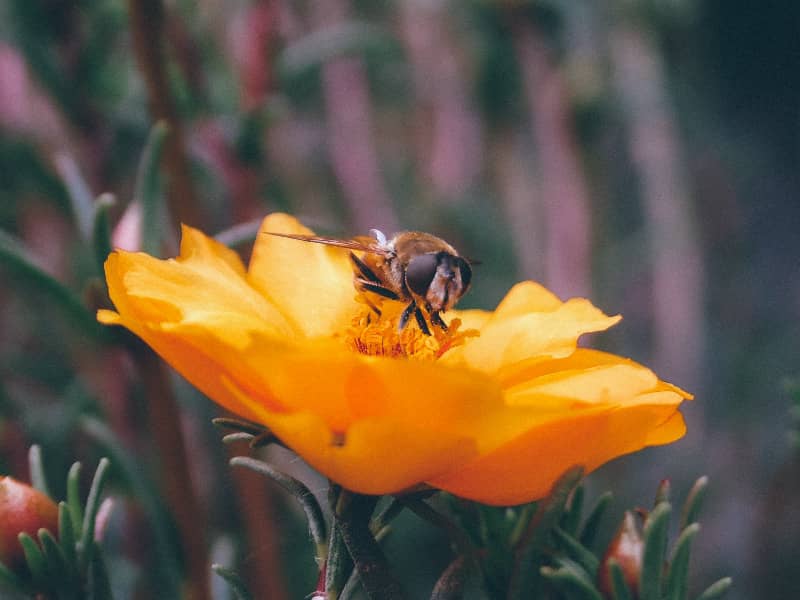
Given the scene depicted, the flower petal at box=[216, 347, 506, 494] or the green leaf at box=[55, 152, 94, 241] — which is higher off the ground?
the green leaf at box=[55, 152, 94, 241]

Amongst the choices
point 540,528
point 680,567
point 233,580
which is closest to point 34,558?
point 233,580

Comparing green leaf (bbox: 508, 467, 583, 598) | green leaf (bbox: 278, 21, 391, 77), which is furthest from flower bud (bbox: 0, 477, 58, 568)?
green leaf (bbox: 278, 21, 391, 77)

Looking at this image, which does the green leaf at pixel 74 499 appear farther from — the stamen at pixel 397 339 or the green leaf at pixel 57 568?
the stamen at pixel 397 339

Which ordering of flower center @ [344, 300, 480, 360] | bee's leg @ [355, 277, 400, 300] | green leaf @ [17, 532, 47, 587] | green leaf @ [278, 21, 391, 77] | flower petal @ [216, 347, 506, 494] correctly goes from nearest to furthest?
1. flower petal @ [216, 347, 506, 494]
2. green leaf @ [17, 532, 47, 587]
3. flower center @ [344, 300, 480, 360]
4. bee's leg @ [355, 277, 400, 300]
5. green leaf @ [278, 21, 391, 77]

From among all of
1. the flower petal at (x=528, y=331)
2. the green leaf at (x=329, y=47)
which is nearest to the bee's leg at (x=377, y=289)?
the flower petal at (x=528, y=331)

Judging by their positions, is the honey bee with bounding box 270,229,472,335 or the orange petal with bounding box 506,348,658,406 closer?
the orange petal with bounding box 506,348,658,406

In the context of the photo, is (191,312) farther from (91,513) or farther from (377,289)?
(377,289)

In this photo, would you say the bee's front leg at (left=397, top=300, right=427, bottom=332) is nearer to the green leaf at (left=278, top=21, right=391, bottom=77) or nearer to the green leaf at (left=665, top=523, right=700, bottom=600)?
the green leaf at (left=665, top=523, right=700, bottom=600)
